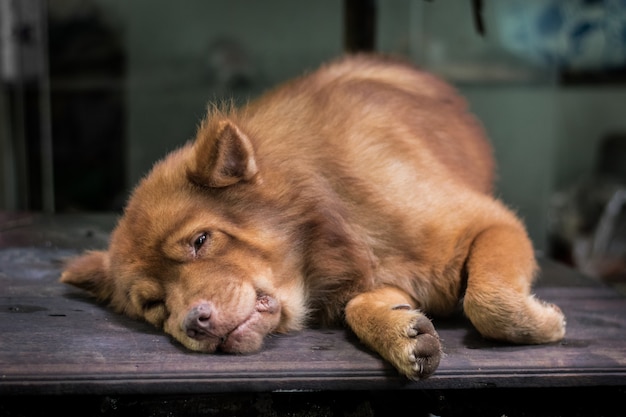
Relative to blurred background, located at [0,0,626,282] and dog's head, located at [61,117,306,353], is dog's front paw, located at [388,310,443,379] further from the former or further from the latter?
blurred background, located at [0,0,626,282]

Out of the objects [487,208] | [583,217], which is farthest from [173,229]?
[583,217]

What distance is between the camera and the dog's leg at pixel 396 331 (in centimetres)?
174

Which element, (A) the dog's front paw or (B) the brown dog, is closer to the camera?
(A) the dog's front paw

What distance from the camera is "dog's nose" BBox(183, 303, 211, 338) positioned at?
1.82 metres

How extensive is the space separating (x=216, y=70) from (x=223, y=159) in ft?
9.31

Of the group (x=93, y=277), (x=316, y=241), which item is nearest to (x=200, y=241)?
(x=316, y=241)

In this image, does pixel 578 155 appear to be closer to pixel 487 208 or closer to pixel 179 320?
pixel 487 208

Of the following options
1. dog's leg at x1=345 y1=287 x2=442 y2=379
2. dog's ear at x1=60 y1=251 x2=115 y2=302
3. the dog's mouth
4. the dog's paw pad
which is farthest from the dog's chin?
dog's ear at x1=60 y1=251 x2=115 y2=302

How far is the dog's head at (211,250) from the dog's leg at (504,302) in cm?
50

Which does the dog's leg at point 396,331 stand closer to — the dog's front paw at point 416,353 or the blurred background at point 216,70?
the dog's front paw at point 416,353

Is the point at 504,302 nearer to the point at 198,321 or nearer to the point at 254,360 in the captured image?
the point at 254,360

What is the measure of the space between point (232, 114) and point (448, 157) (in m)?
0.80

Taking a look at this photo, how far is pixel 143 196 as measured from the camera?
2215 millimetres

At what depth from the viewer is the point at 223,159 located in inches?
82.2
